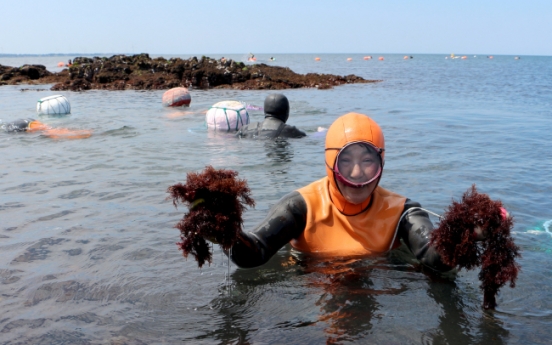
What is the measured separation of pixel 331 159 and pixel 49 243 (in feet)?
10.2

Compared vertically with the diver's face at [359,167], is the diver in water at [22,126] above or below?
below

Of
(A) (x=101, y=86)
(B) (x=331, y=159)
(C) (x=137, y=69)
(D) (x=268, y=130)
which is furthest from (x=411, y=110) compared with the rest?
(C) (x=137, y=69)

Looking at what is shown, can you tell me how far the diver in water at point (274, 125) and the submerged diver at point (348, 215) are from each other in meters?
6.65

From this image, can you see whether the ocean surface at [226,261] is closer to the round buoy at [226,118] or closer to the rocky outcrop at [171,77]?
the round buoy at [226,118]

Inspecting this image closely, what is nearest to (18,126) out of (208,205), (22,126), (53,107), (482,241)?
(22,126)

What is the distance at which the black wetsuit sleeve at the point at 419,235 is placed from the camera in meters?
4.09

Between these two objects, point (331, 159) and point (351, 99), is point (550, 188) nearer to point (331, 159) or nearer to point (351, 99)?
point (331, 159)

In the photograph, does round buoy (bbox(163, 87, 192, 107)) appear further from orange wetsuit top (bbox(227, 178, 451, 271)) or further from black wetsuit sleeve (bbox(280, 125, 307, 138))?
orange wetsuit top (bbox(227, 178, 451, 271))

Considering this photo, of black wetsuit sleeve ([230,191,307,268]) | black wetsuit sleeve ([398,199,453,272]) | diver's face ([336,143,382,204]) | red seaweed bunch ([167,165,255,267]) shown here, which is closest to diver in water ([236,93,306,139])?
black wetsuit sleeve ([230,191,307,268])

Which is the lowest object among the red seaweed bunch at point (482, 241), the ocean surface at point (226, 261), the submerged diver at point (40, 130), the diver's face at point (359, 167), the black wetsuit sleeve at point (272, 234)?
the ocean surface at point (226, 261)

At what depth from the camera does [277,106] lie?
11.3 m

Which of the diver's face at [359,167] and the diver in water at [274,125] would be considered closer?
the diver's face at [359,167]

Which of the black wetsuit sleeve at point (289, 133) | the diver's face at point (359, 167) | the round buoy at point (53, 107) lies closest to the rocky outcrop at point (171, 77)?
the round buoy at point (53, 107)

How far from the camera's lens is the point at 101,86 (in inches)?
1130
